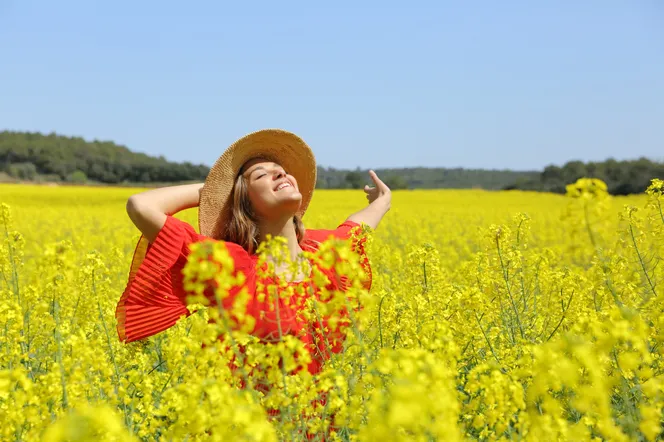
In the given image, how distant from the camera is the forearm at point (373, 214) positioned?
3756 millimetres

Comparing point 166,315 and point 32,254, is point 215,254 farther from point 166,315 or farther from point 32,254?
point 32,254

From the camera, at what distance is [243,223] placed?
3375 mm

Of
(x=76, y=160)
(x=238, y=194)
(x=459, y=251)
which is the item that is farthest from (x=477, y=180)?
(x=238, y=194)

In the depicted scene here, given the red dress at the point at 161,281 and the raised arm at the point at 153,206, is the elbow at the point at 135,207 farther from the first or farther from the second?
the red dress at the point at 161,281

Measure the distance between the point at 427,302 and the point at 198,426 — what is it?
65.0 inches

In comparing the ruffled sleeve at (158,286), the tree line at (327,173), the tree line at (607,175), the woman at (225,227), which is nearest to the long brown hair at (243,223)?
the woman at (225,227)

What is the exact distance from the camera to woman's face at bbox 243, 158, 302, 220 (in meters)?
3.17

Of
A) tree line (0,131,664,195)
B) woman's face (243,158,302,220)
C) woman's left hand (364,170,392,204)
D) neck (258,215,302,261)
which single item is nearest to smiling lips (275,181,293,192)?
woman's face (243,158,302,220)

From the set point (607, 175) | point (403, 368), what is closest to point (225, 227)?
point (403, 368)

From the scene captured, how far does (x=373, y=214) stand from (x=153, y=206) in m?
1.25

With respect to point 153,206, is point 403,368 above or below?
below

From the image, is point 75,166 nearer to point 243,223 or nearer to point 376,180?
point 376,180

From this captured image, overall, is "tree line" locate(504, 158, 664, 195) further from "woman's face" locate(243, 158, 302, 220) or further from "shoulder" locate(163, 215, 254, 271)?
"shoulder" locate(163, 215, 254, 271)

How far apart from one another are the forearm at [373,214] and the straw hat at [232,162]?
336mm
